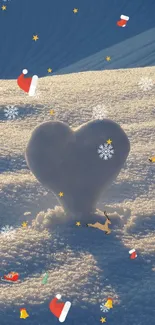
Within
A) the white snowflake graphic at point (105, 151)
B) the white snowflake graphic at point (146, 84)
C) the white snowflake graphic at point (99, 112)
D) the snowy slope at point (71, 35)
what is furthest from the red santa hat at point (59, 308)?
the snowy slope at point (71, 35)

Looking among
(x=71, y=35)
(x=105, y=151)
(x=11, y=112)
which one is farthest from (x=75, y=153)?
(x=71, y=35)

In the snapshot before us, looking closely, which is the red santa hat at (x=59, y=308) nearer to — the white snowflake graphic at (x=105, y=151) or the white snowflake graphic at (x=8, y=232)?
the white snowflake graphic at (x=8, y=232)

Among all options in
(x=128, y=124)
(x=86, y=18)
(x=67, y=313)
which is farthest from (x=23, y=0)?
(x=67, y=313)

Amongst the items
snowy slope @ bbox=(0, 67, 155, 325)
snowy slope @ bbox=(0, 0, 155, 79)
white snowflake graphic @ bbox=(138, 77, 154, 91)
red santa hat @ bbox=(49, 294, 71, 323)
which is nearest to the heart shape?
snowy slope @ bbox=(0, 67, 155, 325)

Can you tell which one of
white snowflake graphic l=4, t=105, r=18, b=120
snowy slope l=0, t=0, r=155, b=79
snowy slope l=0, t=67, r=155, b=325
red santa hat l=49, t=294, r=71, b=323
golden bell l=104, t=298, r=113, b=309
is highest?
snowy slope l=0, t=0, r=155, b=79

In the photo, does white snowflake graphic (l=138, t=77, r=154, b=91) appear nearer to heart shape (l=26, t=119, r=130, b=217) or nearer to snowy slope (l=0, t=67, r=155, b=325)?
snowy slope (l=0, t=67, r=155, b=325)

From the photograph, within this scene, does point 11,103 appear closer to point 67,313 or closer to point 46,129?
point 46,129

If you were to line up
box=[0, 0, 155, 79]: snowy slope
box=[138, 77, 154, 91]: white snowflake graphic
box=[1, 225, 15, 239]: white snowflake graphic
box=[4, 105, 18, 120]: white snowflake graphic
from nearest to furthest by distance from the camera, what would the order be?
1. box=[1, 225, 15, 239]: white snowflake graphic
2. box=[4, 105, 18, 120]: white snowflake graphic
3. box=[138, 77, 154, 91]: white snowflake graphic
4. box=[0, 0, 155, 79]: snowy slope
